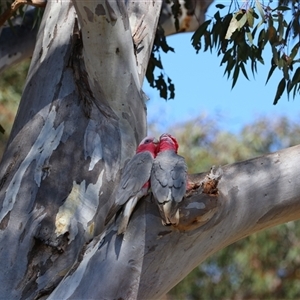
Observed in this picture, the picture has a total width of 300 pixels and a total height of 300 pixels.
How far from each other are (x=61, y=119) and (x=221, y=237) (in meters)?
0.79

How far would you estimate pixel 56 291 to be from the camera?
2.06m

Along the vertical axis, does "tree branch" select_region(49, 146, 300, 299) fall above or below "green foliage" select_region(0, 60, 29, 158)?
above

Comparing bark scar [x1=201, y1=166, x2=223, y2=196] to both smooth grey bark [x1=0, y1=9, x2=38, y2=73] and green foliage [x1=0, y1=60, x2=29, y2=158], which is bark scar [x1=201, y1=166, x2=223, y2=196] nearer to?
smooth grey bark [x1=0, y1=9, x2=38, y2=73]

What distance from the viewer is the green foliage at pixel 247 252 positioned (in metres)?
6.96

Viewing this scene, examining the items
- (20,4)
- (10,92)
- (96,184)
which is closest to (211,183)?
(96,184)

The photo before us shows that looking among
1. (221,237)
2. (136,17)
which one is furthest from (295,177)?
(136,17)

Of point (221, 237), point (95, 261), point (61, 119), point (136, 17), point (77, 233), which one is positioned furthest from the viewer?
point (136, 17)

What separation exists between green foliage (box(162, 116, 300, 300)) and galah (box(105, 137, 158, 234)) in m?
4.75

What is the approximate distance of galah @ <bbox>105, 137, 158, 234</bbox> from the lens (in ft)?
6.74

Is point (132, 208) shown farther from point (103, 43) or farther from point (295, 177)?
point (103, 43)

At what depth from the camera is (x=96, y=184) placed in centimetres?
256

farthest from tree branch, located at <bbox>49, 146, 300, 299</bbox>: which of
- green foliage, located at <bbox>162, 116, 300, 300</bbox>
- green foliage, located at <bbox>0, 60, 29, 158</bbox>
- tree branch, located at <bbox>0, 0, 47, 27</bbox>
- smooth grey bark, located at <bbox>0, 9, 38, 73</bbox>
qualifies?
green foliage, located at <bbox>162, 116, 300, 300</bbox>

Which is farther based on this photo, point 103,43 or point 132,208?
point 103,43

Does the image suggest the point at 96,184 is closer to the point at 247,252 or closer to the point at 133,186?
the point at 133,186
